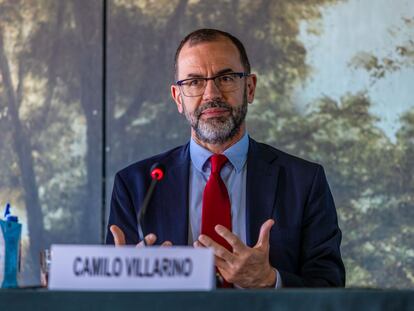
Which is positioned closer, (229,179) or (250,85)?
(229,179)

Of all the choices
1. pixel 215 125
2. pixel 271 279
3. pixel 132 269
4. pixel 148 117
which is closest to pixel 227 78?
pixel 215 125

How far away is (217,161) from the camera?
2.68 meters

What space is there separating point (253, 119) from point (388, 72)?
2.34 ft

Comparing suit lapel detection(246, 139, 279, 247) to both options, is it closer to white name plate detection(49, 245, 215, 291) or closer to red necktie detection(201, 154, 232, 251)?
red necktie detection(201, 154, 232, 251)

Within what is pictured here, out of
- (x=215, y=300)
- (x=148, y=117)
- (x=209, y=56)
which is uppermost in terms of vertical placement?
(x=148, y=117)

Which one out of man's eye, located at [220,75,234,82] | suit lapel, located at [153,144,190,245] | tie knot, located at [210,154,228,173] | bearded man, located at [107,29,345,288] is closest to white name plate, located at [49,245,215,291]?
bearded man, located at [107,29,345,288]

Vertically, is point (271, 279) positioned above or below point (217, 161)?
below

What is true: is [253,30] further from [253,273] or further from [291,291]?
[291,291]

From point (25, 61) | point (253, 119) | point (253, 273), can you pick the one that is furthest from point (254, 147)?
point (25, 61)

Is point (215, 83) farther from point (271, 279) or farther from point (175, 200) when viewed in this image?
point (271, 279)

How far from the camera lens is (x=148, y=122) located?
4.36 m

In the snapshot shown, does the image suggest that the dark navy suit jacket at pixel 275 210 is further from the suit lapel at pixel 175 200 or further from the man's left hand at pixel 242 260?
the man's left hand at pixel 242 260

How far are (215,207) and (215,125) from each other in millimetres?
273

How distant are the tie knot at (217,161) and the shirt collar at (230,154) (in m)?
0.02
